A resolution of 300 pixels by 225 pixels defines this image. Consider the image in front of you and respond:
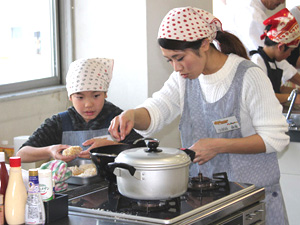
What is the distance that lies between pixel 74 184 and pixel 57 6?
1.97m

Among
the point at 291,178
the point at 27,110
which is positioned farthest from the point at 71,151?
the point at 291,178

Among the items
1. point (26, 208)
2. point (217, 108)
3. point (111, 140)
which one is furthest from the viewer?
point (111, 140)

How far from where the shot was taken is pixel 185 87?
218cm

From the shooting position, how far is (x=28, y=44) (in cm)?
335

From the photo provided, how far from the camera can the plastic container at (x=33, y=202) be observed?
1355 millimetres

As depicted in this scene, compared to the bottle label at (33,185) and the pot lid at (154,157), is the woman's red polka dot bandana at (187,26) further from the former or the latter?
the bottle label at (33,185)

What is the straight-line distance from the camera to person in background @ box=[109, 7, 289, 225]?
1.95 meters

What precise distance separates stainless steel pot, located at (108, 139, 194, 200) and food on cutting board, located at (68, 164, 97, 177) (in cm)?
38

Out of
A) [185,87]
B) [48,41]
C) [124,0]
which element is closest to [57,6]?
[48,41]

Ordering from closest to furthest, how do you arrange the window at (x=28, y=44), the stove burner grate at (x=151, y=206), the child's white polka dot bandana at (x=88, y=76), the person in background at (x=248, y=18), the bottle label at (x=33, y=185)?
the bottle label at (x=33, y=185), the stove burner grate at (x=151, y=206), the child's white polka dot bandana at (x=88, y=76), the window at (x=28, y=44), the person in background at (x=248, y=18)

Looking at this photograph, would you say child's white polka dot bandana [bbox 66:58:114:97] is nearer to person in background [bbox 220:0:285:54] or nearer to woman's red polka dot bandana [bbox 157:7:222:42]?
woman's red polka dot bandana [bbox 157:7:222:42]

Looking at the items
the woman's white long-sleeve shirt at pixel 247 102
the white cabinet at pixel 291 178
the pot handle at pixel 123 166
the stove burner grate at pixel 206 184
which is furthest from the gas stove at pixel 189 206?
the white cabinet at pixel 291 178

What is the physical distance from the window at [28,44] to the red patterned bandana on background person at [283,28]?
4.84 feet

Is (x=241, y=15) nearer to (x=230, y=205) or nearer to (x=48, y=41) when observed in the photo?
(x=48, y=41)
